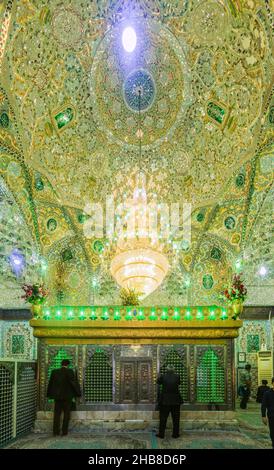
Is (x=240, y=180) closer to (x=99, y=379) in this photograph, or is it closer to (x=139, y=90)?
(x=139, y=90)

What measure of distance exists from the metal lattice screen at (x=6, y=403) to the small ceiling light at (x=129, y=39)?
23.7 ft

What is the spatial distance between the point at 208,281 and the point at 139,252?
4.92 metres

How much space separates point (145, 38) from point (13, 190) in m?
4.65

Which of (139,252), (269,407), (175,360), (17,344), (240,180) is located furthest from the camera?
(17,344)

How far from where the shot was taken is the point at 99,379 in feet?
27.5

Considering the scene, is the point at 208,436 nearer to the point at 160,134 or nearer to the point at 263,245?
the point at 263,245

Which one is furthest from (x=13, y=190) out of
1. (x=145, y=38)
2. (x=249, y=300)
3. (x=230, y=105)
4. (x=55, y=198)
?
(x=249, y=300)

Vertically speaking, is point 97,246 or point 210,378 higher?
point 97,246

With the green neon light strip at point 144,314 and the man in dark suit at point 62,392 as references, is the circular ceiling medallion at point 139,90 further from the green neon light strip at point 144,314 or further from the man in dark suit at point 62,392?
the man in dark suit at point 62,392

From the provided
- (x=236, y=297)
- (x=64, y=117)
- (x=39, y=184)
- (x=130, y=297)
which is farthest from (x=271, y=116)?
(x=39, y=184)

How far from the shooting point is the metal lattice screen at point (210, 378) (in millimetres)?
8297

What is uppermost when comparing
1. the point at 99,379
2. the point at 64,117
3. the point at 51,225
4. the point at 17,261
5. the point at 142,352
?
the point at 64,117

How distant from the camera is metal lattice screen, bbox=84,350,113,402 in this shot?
27.2 ft

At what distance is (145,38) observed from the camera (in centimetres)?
1025
